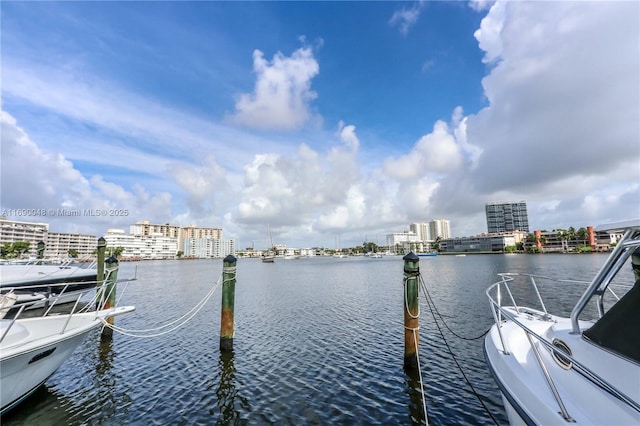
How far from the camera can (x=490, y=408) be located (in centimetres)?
858

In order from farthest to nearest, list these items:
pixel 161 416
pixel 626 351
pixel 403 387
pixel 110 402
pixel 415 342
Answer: pixel 415 342, pixel 403 387, pixel 110 402, pixel 161 416, pixel 626 351

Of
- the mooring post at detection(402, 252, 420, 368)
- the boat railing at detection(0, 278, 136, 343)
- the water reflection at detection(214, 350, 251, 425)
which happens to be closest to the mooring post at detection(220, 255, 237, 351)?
the water reflection at detection(214, 350, 251, 425)

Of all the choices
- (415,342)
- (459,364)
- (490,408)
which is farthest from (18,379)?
(459,364)

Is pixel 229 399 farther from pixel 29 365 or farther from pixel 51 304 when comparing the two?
pixel 51 304

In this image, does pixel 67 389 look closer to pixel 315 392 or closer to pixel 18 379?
pixel 18 379

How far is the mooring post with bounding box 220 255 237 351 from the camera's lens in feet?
40.7

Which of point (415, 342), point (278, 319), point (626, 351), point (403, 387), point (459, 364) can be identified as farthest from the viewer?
point (278, 319)

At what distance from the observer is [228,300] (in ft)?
40.7

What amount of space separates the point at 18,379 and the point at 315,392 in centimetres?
786

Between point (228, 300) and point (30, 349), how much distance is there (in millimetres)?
6056

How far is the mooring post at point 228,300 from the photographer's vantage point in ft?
40.7

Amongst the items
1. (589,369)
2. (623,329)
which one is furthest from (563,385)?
(623,329)

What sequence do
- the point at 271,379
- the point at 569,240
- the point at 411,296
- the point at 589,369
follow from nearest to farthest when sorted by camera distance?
1. the point at 589,369
2. the point at 411,296
3. the point at 271,379
4. the point at 569,240

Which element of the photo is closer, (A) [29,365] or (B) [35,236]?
(A) [29,365]
